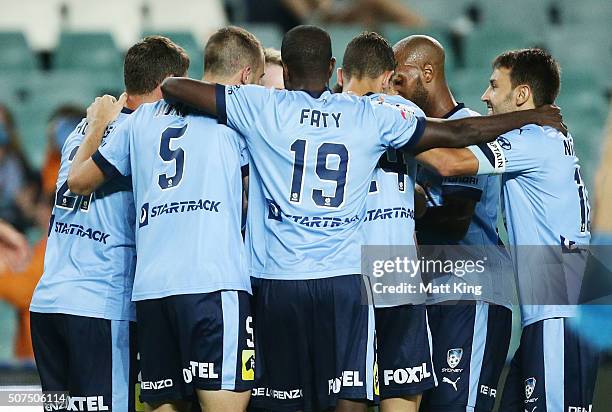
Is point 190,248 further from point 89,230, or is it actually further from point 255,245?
point 89,230

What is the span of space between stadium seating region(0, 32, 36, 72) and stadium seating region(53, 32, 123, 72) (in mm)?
340

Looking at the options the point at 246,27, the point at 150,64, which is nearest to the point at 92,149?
the point at 150,64

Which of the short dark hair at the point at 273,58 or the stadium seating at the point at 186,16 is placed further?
the stadium seating at the point at 186,16

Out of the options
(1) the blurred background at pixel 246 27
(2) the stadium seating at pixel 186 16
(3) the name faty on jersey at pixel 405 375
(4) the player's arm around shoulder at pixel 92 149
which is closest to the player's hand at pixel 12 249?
(1) the blurred background at pixel 246 27

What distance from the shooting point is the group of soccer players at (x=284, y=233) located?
5059 mm

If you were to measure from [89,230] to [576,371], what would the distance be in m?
2.81

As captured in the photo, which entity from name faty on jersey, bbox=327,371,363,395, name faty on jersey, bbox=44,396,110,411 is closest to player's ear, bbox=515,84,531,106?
name faty on jersey, bbox=327,371,363,395

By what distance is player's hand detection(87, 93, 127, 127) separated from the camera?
5.57 metres

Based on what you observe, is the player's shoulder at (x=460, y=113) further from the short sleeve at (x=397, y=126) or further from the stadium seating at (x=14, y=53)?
the stadium seating at (x=14, y=53)

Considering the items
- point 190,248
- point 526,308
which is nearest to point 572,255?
point 526,308

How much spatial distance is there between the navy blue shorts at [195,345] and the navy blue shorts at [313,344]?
5.1 inches

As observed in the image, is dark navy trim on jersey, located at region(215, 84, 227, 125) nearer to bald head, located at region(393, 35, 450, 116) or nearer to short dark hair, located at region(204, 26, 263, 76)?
short dark hair, located at region(204, 26, 263, 76)

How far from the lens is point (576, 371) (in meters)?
5.27

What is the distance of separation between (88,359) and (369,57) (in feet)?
7.54
